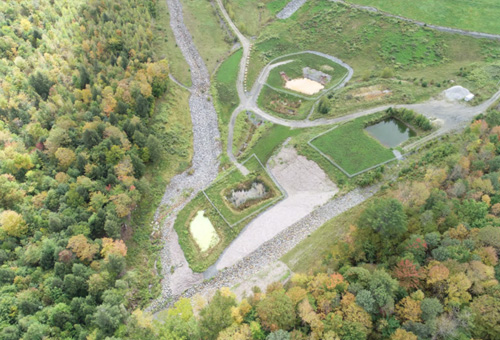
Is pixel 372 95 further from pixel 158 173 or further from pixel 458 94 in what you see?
pixel 158 173

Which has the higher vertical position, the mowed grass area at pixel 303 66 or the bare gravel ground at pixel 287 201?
the mowed grass area at pixel 303 66

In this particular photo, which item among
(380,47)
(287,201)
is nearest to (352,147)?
(287,201)

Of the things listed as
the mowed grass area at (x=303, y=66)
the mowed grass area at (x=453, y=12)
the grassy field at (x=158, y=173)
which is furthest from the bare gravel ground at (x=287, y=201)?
the mowed grass area at (x=453, y=12)

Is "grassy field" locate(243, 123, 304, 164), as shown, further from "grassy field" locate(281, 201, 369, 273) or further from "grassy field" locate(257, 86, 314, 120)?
"grassy field" locate(281, 201, 369, 273)

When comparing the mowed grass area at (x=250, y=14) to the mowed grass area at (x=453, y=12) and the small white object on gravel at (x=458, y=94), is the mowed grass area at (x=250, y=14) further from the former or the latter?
the small white object on gravel at (x=458, y=94)

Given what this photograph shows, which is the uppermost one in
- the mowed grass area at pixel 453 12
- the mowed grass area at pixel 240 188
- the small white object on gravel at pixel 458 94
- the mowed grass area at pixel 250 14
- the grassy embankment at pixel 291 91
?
the mowed grass area at pixel 250 14

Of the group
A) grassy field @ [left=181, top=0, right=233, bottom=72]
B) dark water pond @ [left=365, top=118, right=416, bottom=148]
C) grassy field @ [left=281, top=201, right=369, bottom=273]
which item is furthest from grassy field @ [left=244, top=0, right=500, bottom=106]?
grassy field @ [left=281, top=201, right=369, bottom=273]

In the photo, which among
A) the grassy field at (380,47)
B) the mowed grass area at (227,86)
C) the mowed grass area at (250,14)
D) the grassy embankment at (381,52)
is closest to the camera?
the grassy embankment at (381,52)
